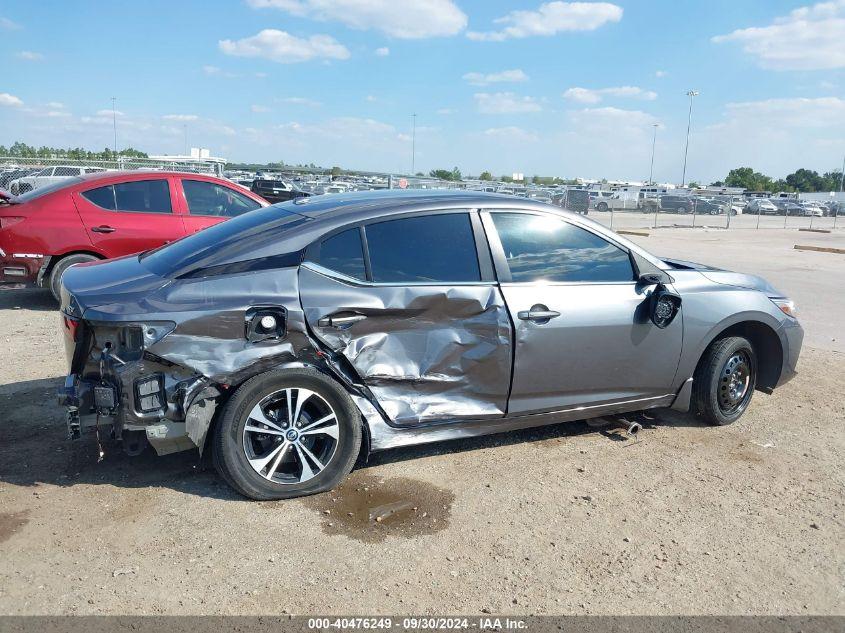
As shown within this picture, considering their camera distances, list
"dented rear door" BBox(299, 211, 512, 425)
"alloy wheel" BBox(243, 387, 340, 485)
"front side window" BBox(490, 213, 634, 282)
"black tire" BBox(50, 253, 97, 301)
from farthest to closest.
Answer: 1. "black tire" BBox(50, 253, 97, 301)
2. "front side window" BBox(490, 213, 634, 282)
3. "dented rear door" BBox(299, 211, 512, 425)
4. "alloy wheel" BBox(243, 387, 340, 485)

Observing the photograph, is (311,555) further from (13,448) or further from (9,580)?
(13,448)

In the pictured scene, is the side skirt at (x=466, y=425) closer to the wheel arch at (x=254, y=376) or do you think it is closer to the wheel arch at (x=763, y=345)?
the wheel arch at (x=254, y=376)

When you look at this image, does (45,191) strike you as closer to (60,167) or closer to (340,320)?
(340,320)

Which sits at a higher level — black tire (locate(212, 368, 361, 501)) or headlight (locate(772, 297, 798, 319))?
headlight (locate(772, 297, 798, 319))

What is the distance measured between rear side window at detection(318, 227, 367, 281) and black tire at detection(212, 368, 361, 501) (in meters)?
0.60

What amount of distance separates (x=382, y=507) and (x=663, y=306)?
2.27 meters

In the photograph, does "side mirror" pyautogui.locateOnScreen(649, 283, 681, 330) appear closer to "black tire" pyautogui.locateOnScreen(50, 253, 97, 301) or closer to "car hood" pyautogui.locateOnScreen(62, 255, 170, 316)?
"car hood" pyautogui.locateOnScreen(62, 255, 170, 316)

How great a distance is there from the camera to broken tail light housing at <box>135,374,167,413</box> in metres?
3.55

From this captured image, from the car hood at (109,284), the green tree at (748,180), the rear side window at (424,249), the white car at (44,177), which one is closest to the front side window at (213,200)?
the car hood at (109,284)

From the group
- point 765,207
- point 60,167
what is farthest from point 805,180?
point 60,167

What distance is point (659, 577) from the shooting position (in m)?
3.29

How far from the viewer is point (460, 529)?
12.0 feet

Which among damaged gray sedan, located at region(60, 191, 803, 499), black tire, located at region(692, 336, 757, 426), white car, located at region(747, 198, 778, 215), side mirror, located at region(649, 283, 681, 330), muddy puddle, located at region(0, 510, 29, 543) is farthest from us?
white car, located at region(747, 198, 778, 215)

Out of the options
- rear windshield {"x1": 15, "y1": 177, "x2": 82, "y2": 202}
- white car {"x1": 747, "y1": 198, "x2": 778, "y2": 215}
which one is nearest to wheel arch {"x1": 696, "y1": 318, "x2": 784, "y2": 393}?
rear windshield {"x1": 15, "y1": 177, "x2": 82, "y2": 202}
